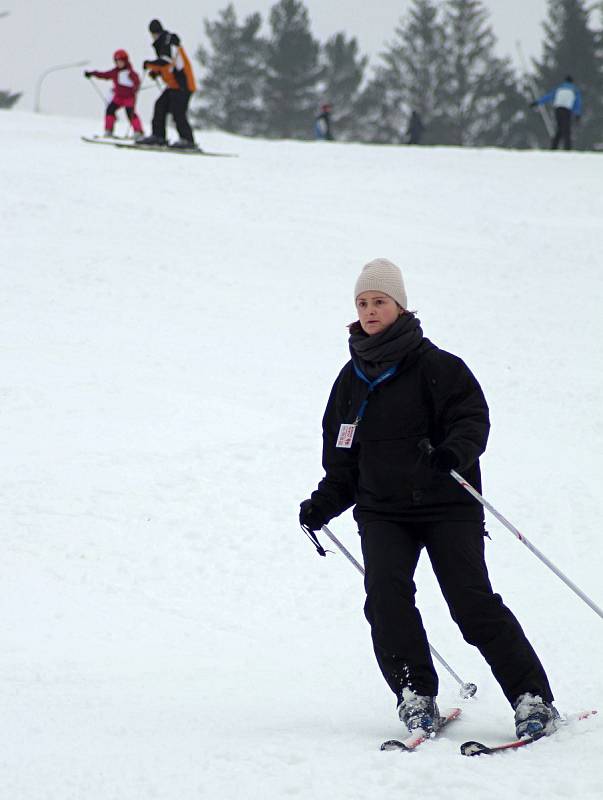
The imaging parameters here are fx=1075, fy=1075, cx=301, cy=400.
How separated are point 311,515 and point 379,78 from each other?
1916 inches

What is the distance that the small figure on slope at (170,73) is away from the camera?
15344 mm

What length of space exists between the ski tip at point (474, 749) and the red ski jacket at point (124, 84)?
15120 millimetres

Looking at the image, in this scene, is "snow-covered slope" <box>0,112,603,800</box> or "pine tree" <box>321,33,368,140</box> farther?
"pine tree" <box>321,33,368,140</box>

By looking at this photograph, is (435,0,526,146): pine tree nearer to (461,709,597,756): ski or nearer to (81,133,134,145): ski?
(81,133,134,145): ski

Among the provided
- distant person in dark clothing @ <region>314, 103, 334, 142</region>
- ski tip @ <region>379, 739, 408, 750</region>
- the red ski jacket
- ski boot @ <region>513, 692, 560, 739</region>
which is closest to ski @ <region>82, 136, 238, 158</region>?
the red ski jacket

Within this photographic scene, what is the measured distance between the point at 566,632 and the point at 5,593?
2.80 meters

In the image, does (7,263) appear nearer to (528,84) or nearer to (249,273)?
(249,273)

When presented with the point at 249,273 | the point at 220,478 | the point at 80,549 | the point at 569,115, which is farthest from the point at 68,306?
the point at 569,115

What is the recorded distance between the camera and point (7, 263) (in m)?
10.7

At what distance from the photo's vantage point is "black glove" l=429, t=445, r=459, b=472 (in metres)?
3.45

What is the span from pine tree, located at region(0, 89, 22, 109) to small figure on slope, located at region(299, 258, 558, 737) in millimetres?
53528

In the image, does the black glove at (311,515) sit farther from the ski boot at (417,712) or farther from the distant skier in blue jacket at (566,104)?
the distant skier in blue jacket at (566,104)

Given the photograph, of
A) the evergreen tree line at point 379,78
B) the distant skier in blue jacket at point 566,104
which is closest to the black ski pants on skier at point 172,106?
the distant skier in blue jacket at point 566,104

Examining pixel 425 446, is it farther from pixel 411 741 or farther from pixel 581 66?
pixel 581 66
